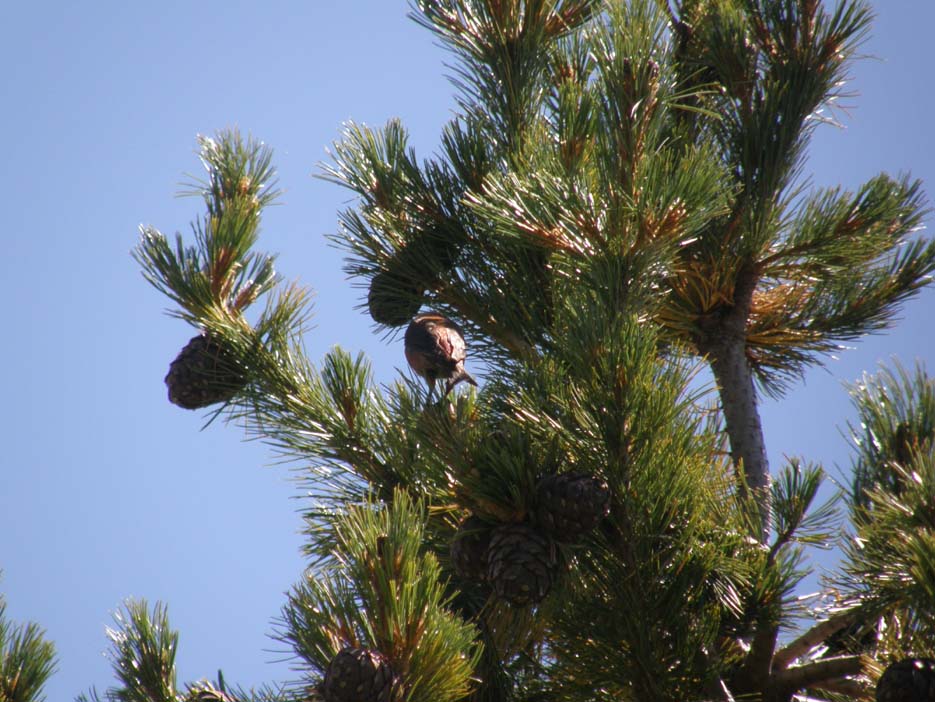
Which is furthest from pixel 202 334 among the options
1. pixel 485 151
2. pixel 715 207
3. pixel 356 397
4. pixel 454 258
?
pixel 715 207

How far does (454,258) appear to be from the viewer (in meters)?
1.78

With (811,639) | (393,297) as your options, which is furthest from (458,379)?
(811,639)

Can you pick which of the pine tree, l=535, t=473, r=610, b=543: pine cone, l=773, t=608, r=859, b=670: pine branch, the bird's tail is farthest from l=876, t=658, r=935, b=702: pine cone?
the bird's tail

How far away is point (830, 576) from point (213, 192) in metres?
1.30

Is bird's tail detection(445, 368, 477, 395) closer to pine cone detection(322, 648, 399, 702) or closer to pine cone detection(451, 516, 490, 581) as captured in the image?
pine cone detection(451, 516, 490, 581)

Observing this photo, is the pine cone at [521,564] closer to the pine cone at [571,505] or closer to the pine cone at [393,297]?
the pine cone at [571,505]

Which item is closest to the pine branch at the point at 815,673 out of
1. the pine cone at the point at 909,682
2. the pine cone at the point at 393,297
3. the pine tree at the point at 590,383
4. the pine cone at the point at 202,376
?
the pine tree at the point at 590,383

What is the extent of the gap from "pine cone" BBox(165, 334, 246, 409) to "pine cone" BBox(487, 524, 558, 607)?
729mm

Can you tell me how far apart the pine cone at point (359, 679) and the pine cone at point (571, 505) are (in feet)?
0.89

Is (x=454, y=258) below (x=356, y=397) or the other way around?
the other way around

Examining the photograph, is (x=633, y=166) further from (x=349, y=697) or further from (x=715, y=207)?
(x=349, y=697)

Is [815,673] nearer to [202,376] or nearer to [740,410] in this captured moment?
[740,410]

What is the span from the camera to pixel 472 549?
49.9 inches

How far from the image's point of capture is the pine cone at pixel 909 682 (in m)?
1.18
